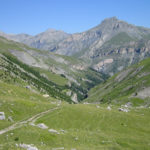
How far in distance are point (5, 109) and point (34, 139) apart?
1489 inches

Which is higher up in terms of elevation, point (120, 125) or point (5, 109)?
point (5, 109)

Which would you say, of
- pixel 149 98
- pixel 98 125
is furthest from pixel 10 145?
pixel 149 98

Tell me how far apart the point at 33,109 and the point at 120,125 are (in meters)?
36.1

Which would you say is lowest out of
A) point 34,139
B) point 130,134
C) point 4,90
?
point 130,134

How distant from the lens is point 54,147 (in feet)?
138

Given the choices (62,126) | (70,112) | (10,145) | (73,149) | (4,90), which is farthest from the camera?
(4,90)

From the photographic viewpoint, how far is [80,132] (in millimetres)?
56062

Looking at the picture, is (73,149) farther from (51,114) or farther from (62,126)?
(51,114)

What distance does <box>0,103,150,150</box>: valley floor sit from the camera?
4303 cm

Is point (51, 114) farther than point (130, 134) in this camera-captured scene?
Yes

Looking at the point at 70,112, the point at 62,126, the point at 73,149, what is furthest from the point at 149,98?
the point at 73,149

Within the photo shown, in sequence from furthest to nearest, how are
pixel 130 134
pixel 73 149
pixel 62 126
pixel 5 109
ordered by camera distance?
pixel 5 109
pixel 62 126
pixel 130 134
pixel 73 149

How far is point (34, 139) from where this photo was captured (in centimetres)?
4275

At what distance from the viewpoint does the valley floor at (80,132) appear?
43031 millimetres
